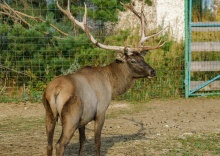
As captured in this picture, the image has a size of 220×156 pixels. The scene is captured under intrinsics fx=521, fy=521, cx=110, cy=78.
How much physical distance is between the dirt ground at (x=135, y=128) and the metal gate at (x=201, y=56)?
41 centimetres

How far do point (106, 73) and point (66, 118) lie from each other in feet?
5.03

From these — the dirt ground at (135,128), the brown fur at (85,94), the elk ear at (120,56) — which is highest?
the elk ear at (120,56)

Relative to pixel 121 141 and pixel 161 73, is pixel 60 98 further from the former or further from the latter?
pixel 161 73

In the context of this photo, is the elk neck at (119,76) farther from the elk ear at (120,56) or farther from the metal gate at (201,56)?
the metal gate at (201,56)

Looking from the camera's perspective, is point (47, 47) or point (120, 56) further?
point (47, 47)

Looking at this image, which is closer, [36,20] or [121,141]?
[121,141]

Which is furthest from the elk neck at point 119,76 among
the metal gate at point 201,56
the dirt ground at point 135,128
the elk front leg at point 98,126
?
the metal gate at point 201,56

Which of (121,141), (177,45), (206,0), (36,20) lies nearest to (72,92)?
(121,141)

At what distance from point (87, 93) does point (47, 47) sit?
551 centimetres

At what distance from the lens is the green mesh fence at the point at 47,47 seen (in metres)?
11.8

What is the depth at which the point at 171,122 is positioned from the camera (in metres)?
9.75

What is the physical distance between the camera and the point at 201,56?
1277 centimetres

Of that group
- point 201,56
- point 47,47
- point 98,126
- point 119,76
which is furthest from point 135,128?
point 201,56

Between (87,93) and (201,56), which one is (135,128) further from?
(201,56)
